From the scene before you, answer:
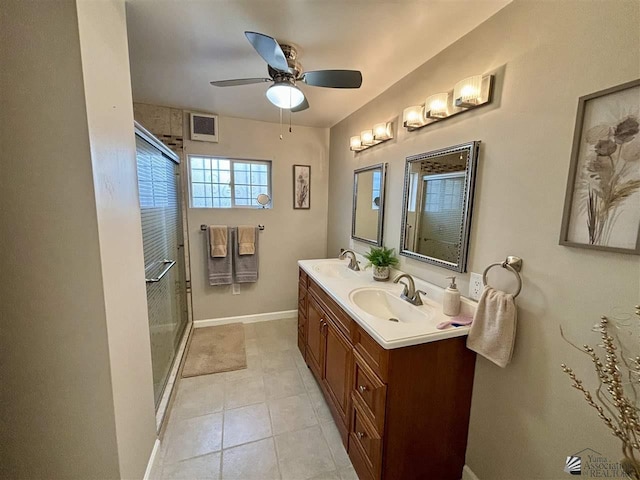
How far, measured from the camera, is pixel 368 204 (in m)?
2.32

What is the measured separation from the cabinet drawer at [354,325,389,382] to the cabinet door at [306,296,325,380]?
525mm

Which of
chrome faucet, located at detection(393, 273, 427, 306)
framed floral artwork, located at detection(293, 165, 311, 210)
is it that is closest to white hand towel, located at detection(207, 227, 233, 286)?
framed floral artwork, located at detection(293, 165, 311, 210)

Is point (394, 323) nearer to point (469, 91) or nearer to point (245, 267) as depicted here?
point (469, 91)

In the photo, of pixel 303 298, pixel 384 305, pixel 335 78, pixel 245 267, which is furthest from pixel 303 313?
pixel 335 78

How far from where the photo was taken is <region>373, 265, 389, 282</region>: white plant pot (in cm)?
194

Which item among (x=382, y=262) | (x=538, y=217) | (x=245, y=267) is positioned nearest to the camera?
(x=538, y=217)

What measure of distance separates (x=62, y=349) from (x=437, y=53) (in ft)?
7.45

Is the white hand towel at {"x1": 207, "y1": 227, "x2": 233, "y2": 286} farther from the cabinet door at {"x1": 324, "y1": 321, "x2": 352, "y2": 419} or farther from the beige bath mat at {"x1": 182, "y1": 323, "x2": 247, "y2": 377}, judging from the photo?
the cabinet door at {"x1": 324, "y1": 321, "x2": 352, "y2": 419}

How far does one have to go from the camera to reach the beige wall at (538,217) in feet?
2.85

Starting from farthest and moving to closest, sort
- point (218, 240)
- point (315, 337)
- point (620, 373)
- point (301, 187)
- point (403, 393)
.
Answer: point (301, 187)
point (218, 240)
point (315, 337)
point (403, 393)
point (620, 373)

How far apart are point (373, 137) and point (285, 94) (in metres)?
0.81

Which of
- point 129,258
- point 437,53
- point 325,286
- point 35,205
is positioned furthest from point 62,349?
point 437,53

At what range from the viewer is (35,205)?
0.86 m

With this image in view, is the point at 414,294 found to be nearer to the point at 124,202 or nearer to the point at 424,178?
the point at 424,178
